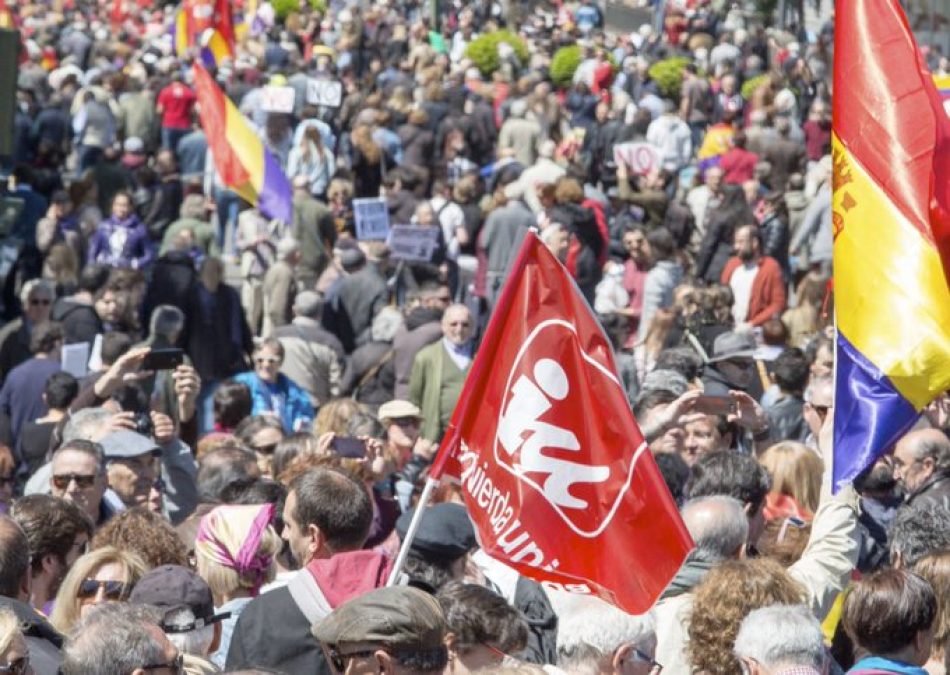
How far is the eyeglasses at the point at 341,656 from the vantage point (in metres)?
4.37

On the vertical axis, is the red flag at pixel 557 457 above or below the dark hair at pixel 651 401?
above

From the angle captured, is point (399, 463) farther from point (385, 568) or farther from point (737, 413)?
point (385, 568)

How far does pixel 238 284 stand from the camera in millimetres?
18438

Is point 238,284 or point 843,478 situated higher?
point 843,478

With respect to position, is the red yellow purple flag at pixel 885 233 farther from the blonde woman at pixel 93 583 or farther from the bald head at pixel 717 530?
the blonde woman at pixel 93 583

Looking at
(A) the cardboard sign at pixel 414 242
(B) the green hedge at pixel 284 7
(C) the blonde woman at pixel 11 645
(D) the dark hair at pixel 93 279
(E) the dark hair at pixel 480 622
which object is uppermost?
(C) the blonde woman at pixel 11 645

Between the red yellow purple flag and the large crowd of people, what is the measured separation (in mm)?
296

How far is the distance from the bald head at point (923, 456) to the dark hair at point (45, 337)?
16.8ft

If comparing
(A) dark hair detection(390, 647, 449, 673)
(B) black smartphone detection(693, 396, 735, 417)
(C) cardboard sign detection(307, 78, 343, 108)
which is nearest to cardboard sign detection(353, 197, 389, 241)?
(C) cardboard sign detection(307, 78, 343, 108)

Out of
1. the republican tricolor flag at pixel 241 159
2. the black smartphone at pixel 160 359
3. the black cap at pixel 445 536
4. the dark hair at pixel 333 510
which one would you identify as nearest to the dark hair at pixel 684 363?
the black smartphone at pixel 160 359

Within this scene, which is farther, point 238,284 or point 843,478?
point 238,284

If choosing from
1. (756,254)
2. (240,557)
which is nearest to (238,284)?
(756,254)

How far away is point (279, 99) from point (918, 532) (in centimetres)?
1443

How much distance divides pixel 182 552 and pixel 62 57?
21.7m
